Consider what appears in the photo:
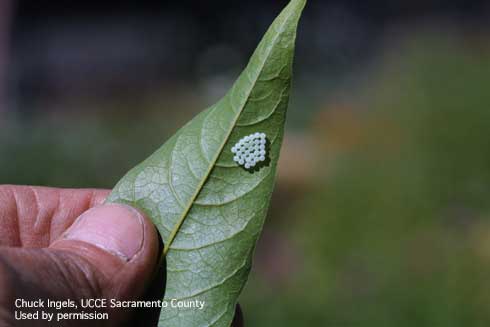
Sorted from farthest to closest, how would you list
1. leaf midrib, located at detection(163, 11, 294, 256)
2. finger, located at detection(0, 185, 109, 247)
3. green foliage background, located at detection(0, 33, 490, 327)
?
green foliage background, located at detection(0, 33, 490, 327), finger, located at detection(0, 185, 109, 247), leaf midrib, located at detection(163, 11, 294, 256)

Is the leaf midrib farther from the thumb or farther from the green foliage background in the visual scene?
the green foliage background

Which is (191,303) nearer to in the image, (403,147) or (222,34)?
(403,147)

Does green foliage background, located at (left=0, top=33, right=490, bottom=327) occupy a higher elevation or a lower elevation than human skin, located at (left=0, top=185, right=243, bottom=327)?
lower

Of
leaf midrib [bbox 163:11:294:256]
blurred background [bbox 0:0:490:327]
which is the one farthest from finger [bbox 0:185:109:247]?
blurred background [bbox 0:0:490:327]

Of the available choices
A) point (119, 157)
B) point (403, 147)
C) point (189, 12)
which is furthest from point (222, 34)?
point (403, 147)

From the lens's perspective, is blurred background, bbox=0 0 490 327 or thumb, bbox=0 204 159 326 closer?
thumb, bbox=0 204 159 326

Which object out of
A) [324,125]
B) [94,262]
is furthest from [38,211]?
[324,125]

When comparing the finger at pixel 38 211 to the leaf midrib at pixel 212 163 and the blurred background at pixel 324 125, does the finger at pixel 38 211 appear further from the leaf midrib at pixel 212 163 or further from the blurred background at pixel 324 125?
the blurred background at pixel 324 125

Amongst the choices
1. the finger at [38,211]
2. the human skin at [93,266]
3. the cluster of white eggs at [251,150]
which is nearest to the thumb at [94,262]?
the human skin at [93,266]
